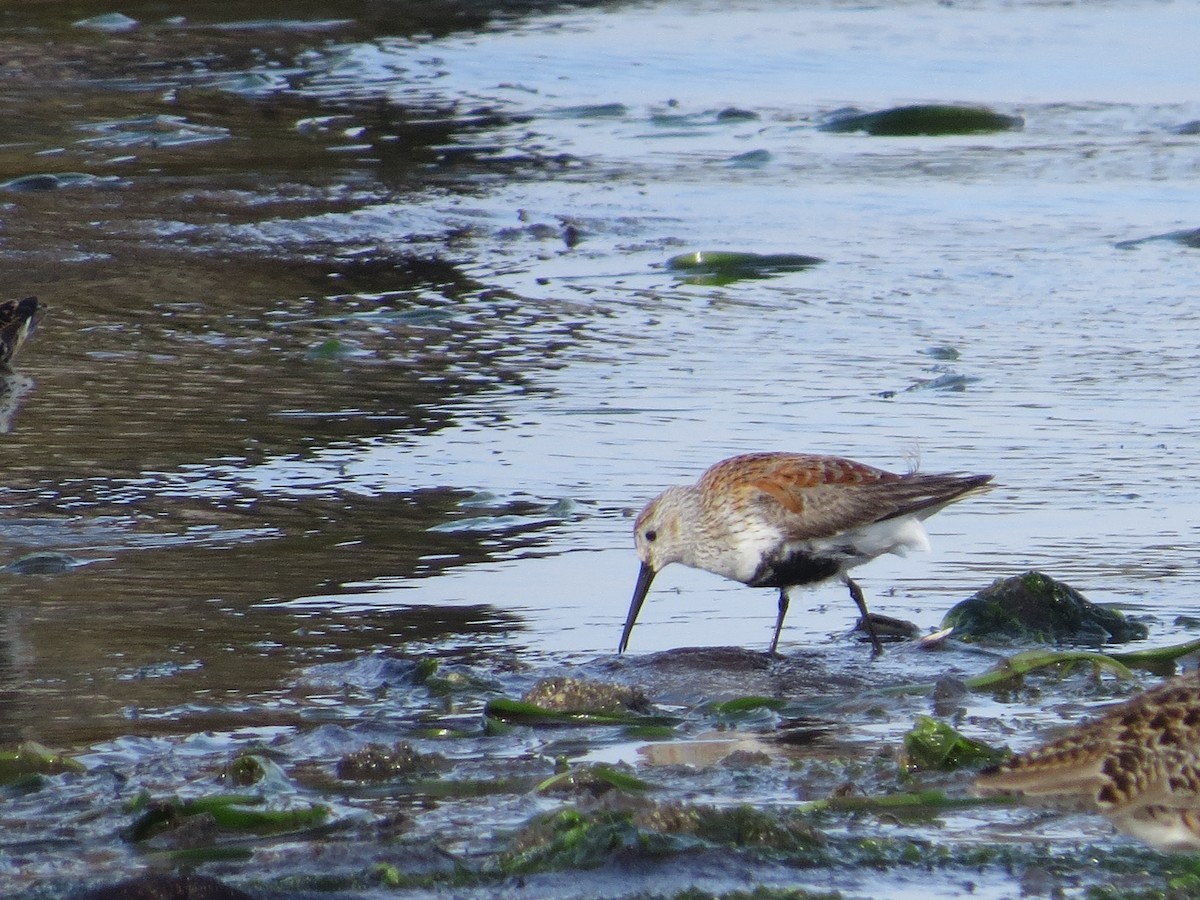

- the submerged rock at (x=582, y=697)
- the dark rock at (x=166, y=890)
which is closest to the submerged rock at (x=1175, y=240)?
the submerged rock at (x=582, y=697)

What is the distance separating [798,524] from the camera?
627 centimetres

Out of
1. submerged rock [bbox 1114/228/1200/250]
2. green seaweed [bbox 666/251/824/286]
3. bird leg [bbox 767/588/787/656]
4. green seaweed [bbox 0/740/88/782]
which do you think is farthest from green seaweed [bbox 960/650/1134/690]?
submerged rock [bbox 1114/228/1200/250]

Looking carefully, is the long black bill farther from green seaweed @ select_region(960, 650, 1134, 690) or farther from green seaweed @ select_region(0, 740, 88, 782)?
green seaweed @ select_region(0, 740, 88, 782)

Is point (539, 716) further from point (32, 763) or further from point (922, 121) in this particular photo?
point (922, 121)

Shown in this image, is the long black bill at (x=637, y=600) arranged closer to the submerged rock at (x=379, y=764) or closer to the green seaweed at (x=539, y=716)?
the green seaweed at (x=539, y=716)

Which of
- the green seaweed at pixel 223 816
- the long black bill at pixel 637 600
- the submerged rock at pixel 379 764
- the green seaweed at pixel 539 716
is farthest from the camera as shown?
the long black bill at pixel 637 600

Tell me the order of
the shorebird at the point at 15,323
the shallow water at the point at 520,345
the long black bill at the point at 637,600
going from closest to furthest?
the long black bill at the point at 637,600 → the shallow water at the point at 520,345 → the shorebird at the point at 15,323

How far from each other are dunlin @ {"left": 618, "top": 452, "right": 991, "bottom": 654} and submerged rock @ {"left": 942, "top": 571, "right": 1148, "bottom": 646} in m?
0.37

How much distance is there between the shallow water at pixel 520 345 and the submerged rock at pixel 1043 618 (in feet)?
0.41

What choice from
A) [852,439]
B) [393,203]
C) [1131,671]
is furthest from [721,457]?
[393,203]

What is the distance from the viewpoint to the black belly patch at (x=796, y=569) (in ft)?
20.4

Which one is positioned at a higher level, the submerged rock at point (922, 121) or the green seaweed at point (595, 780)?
the submerged rock at point (922, 121)

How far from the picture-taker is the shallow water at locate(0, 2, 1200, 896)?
6.11 m

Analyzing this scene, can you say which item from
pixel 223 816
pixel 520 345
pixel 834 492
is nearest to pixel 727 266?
pixel 520 345
